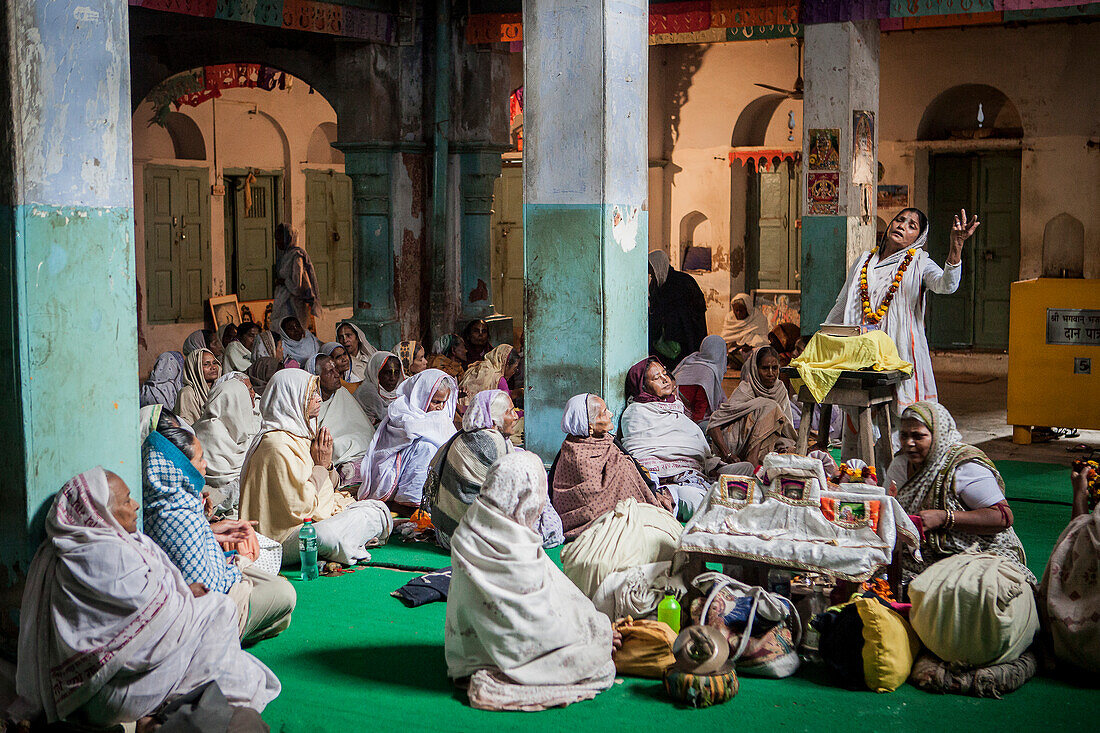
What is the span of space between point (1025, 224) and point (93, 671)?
11275 millimetres

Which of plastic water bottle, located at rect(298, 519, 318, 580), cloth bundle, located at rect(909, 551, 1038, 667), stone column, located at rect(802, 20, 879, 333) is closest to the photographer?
cloth bundle, located at rect(909, 551, 1038, 667)

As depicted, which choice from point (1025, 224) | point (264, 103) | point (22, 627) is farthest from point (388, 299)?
point (22, 627)

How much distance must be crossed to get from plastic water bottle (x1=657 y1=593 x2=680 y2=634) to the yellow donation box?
208 inches

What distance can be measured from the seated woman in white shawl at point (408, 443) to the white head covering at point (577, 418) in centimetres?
108

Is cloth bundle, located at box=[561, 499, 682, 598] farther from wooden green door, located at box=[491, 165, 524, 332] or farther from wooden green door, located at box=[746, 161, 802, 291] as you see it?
wooden green door, located at box=[491, 165, 524, 332]

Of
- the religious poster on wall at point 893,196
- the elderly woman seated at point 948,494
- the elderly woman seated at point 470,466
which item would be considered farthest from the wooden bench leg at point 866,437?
the religious poster on wall at point 893,196

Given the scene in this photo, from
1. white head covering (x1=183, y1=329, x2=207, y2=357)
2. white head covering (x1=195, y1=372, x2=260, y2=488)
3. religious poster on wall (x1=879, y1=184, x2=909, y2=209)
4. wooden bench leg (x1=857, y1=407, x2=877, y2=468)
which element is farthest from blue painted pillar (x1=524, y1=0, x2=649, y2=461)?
religious poster on wall (x1=879, y1=184, x2=909, y2=209)

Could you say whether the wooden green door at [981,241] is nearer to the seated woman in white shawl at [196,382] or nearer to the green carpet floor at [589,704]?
the seated woman in white shawl at [196,382]

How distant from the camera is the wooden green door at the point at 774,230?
47.2 feet

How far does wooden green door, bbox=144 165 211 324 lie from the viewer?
43.2 feet

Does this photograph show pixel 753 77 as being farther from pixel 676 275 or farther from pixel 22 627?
pixel 22 627

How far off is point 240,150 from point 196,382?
21.5 feet

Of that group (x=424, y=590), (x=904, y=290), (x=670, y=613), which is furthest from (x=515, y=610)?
(x=904, y=290)

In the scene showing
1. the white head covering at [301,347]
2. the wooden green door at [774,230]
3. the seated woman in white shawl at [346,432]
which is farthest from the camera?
the wooden green door at [774,230]
